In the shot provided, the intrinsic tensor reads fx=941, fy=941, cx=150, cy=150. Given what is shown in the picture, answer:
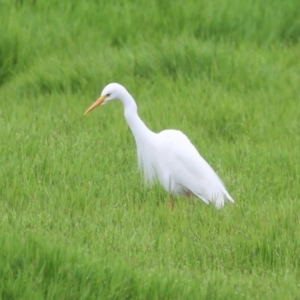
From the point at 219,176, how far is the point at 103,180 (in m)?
0.86

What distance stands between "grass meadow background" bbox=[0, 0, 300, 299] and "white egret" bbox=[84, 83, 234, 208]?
0.36 ft

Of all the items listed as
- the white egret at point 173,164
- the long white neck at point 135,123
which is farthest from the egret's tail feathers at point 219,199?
the long white neck at point 135,123

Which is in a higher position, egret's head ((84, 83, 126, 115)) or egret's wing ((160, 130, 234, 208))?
egret's head ((84, 83, 126, 115))

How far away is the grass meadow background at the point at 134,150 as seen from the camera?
4680 mm

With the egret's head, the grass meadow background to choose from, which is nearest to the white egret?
the egret's head

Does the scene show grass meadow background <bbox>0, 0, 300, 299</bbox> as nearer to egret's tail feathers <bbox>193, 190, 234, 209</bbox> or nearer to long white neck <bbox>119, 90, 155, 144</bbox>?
egret's tail feathers <bbox>193, 190, 234, 209</bbox>

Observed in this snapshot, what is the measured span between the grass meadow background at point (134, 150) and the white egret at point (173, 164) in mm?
111

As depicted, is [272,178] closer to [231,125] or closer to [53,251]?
[231,125]

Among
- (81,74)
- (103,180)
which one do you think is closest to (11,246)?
(103,180)

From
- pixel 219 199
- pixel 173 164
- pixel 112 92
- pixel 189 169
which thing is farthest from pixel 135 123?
pixel 219 199

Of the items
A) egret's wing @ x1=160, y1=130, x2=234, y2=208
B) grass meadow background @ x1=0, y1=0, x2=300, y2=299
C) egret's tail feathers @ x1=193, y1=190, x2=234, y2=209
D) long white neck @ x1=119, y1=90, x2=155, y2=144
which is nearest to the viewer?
grass meadow background @ x1=0, y1=0, x2=300, y2=299

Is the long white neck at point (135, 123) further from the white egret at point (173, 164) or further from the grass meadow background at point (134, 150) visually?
the grass meadow background at point (134, 150)

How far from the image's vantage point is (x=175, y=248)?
17.1 feet

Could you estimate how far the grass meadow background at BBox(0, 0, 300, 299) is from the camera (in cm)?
468
